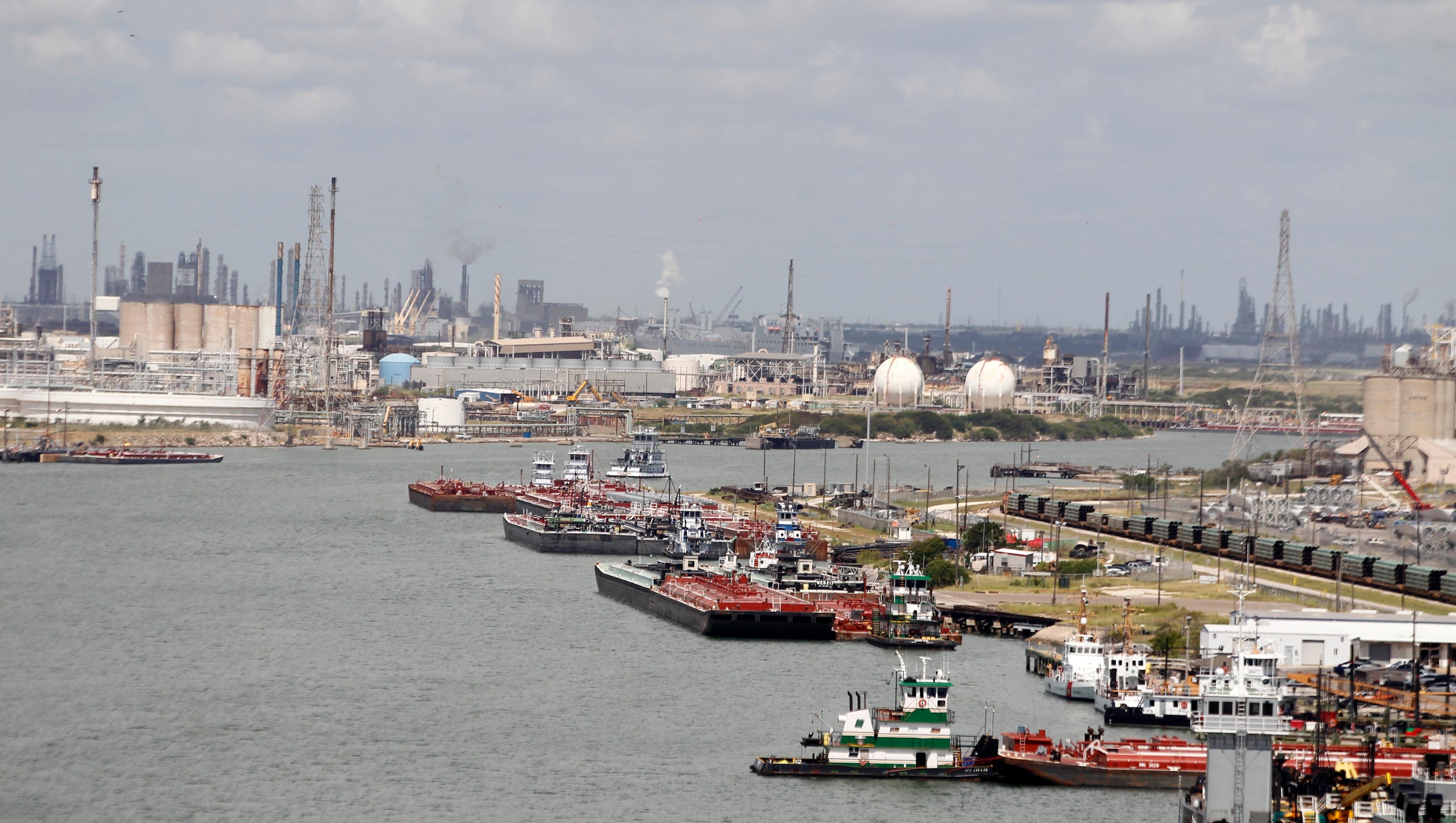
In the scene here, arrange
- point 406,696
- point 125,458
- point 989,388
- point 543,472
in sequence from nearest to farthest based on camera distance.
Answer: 1. point 406,696
2. point 543,472
3. point 125,458
4. point 989,388

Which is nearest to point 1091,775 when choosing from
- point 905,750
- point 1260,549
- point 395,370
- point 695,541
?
point 905,750

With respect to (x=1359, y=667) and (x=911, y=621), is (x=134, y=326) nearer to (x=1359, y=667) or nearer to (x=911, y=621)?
(x=911, y=621)

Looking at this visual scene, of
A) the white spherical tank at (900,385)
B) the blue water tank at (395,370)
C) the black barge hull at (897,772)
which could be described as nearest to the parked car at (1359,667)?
the black barge hull at (897,772)

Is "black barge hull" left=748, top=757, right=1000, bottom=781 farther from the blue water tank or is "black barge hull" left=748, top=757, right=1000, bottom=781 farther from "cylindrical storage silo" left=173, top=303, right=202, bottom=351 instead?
the blue water tank

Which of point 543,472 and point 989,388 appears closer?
point 543,472

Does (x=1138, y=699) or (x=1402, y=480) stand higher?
(x=1402, y=480)

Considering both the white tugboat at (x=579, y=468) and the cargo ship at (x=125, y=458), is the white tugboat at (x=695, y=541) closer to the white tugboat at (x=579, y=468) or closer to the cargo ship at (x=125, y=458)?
the white tugboat at (x=579, y=468)
